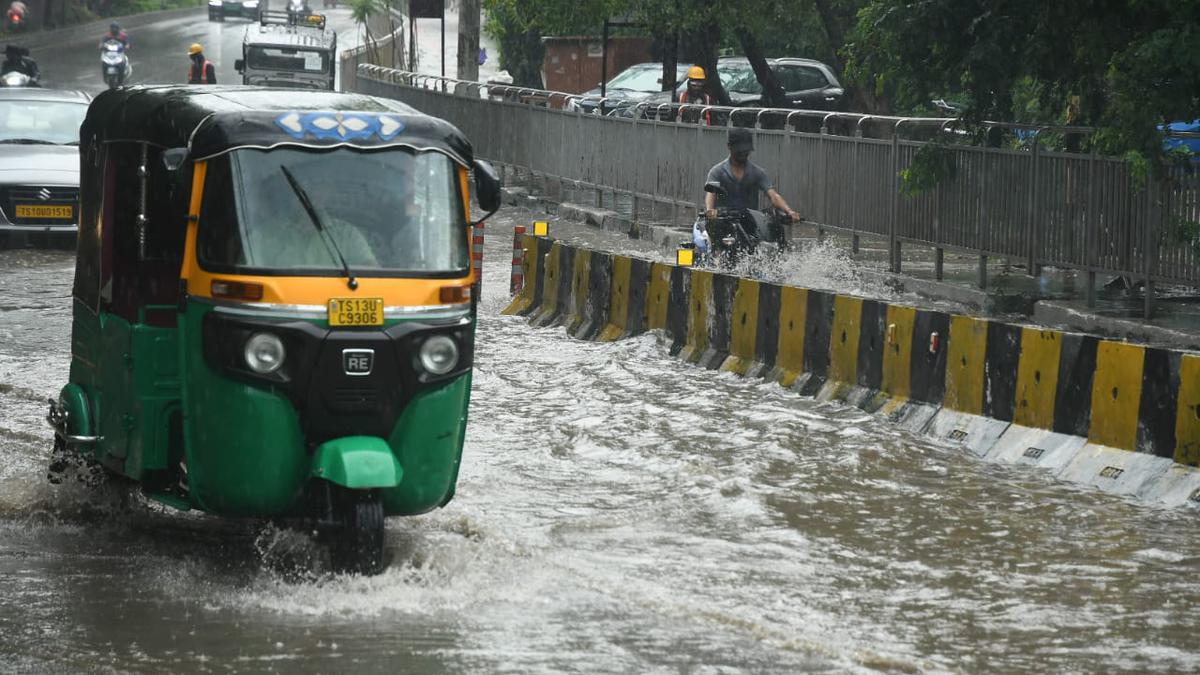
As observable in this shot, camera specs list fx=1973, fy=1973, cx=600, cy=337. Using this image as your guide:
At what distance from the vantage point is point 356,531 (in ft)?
24.9

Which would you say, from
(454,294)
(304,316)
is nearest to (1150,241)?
(454,294)

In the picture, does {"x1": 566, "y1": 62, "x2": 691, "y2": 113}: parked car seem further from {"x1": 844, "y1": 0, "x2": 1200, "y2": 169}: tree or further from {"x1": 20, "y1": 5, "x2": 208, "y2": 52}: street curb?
{"x1": 20, "y1": 5, "x2": 208, "y2": 52}: street curb

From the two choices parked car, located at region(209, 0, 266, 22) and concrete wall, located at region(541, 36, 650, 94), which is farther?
parked car, located at region(209, 0, 266, 22)

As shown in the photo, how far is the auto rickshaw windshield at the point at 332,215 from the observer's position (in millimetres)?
7770

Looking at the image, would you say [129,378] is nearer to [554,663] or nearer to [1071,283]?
[554,663]

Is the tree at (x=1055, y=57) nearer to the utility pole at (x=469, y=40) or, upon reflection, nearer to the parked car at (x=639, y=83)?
the parked car at (x=639, y=83)

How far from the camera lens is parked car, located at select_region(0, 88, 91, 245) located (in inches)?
811

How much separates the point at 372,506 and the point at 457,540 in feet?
3.49

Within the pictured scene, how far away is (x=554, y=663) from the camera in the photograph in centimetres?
681

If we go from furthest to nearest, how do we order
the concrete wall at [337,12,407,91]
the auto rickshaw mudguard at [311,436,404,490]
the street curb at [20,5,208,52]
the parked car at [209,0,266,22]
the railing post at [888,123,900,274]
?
the parked car at [209,0,266,22] < the street curb at [20,5,208,52] < the concrete wall at [337,12,407,91] < the railing post at [888,123,900,274] < the auto rickshaw mudguard at [311,436,404,490]

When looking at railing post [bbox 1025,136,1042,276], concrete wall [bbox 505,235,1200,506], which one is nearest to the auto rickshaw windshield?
concrete wall [bbox 505,235,1200,506]

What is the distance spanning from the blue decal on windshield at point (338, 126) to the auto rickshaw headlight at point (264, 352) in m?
0.83

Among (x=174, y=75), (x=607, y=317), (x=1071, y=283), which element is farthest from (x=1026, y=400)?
(x=174, y=75)

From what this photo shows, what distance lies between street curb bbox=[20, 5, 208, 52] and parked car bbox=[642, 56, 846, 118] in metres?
35.0
